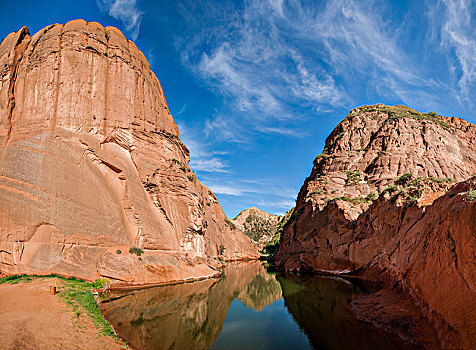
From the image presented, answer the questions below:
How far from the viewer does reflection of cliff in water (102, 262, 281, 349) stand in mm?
12906

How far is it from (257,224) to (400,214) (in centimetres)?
Result: 11115

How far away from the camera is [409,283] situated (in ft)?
44.4

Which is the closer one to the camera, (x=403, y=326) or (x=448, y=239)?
(x=448, y=239)

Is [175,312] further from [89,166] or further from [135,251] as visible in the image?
[89,166]

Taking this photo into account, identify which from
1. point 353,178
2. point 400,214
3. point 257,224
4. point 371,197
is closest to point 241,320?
point 400,214

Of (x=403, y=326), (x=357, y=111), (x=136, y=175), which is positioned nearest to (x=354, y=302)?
(x=403, y=326)

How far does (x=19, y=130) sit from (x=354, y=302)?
3364 cm

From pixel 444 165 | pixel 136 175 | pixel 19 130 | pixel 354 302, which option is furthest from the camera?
Answer: pixel 444 165

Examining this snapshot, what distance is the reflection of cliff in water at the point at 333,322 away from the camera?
11594 millimetres

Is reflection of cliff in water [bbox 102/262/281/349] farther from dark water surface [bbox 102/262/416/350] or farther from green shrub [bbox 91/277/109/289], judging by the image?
green shrub [bbox 91/277/109/289]

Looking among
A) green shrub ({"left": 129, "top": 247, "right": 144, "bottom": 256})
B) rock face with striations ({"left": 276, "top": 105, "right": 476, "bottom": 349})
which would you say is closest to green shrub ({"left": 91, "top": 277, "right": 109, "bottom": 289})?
green shrub ({"left": 129, "top": 247, "right": 144, "bottom": 256})

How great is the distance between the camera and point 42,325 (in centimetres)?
916

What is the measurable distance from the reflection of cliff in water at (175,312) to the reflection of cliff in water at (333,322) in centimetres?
332

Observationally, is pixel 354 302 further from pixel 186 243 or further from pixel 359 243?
pixel 186 243
